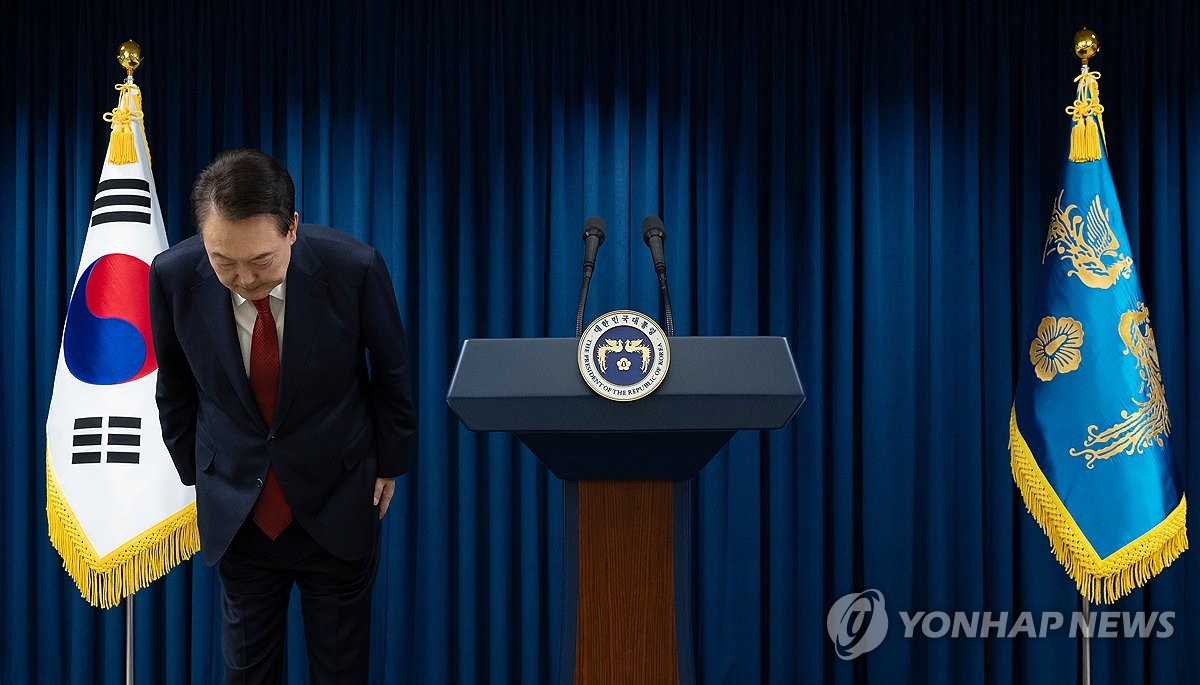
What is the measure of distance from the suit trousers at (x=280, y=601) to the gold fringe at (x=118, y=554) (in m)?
0.88

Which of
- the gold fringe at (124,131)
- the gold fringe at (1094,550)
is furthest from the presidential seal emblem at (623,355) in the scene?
the gold fringe at (124,131)

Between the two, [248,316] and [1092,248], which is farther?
[1092,248]

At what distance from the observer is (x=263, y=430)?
1.60m

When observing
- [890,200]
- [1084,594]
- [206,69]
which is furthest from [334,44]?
[1084,594]

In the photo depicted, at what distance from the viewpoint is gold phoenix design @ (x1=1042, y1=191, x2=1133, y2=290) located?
97.0 inches

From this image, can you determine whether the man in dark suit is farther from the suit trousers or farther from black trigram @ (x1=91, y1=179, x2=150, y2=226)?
black trigram @ (x1=91, y1=179, x2=150, y2=226)

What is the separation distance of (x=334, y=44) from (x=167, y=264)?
1.77 m

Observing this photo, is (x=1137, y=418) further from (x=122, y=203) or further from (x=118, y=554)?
(x=122, y=203)

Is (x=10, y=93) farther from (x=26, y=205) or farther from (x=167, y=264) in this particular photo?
(x=167, y=264)

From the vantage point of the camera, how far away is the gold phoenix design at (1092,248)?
2.46 meters

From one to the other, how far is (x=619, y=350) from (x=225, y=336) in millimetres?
684

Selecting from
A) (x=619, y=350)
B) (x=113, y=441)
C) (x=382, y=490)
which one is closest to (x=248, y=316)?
(x=382, y=490)

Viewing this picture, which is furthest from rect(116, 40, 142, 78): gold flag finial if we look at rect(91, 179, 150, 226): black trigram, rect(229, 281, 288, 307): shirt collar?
rect(229, 281, 288, 307): shirt collar

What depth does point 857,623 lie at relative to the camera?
2.99 meters
